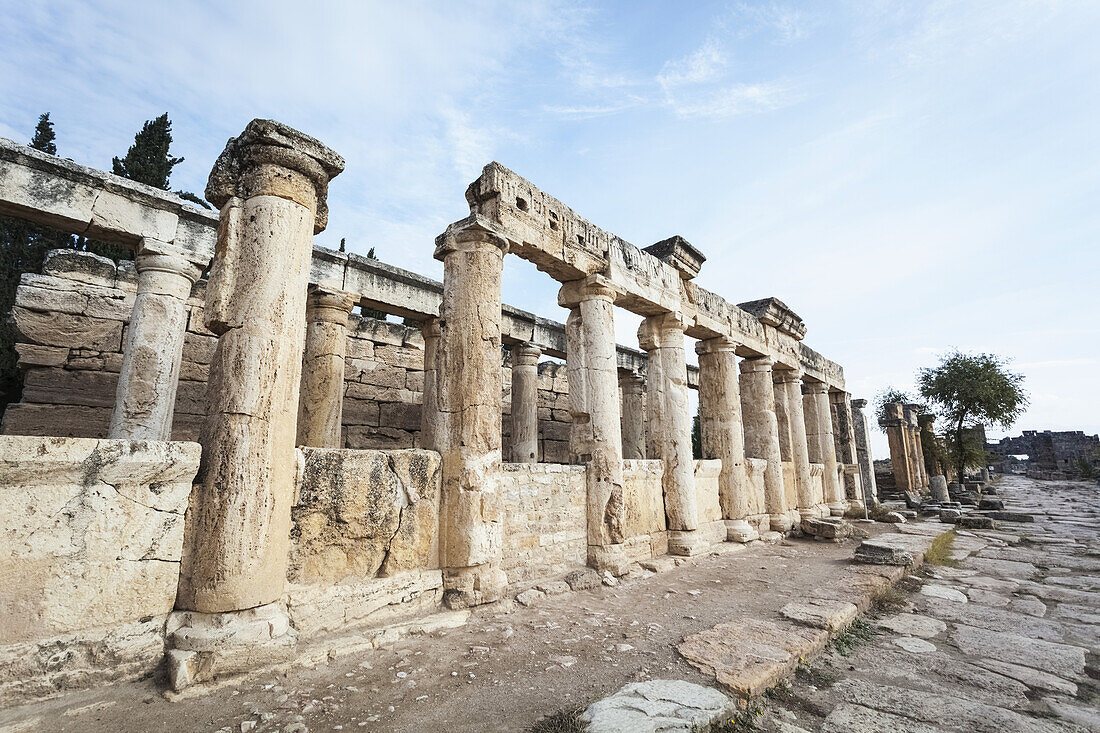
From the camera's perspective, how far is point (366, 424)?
368 inches

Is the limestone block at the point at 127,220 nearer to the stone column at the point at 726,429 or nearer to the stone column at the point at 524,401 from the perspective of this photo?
the stone column at the point at 524,401

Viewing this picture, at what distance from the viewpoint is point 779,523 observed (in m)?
9.63

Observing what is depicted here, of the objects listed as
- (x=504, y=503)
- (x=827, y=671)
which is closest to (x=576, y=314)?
(x=504, y=503)

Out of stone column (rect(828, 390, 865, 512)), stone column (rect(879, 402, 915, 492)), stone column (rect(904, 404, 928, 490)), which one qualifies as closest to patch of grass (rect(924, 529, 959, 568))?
stone column (rect(828, 390, 865, 512))

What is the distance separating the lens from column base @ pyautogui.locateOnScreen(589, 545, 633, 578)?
19.3 ft

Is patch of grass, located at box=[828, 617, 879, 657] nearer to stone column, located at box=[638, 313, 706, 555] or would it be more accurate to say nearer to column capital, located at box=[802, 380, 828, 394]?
stone column, located at box=[638, 313, 706, 555]

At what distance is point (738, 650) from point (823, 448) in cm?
1109

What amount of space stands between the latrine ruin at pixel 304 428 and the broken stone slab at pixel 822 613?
208 cm

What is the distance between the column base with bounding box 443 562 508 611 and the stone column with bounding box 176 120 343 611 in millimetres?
1424

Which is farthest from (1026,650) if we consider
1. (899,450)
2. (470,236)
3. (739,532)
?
(899,450)

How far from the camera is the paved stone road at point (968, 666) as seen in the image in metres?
2.68

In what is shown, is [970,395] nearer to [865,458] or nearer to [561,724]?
[865,458]

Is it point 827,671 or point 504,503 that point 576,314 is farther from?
point 827,671

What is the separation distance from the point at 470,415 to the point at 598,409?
214 centimetres
